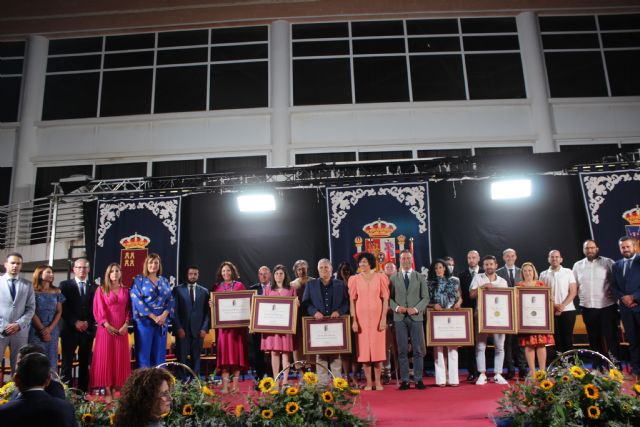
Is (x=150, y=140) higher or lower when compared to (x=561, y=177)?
higher

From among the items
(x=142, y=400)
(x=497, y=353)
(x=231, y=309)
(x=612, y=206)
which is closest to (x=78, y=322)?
(x=231, y=309)

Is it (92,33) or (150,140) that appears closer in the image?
(150,140)

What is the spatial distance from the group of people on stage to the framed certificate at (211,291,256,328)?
6.0 inches

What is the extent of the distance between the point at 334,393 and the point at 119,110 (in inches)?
451

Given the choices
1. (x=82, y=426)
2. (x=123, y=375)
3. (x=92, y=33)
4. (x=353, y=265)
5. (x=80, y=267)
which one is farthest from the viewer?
(x=92, y=33)

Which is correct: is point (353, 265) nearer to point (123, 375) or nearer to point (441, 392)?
point (441, 392)

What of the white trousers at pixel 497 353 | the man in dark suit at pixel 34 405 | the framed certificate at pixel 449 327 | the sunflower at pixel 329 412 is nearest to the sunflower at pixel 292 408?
the sunflower at pixel 329 412

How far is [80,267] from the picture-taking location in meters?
7.02

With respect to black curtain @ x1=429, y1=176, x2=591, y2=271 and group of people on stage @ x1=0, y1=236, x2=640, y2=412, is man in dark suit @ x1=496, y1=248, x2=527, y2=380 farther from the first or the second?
black curtain @ x1=429, y1=176, x2=591, y2=271

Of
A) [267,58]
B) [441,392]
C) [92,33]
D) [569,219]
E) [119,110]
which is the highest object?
[92,33]

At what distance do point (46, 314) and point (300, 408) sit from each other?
13.4 ft

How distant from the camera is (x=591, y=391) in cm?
412

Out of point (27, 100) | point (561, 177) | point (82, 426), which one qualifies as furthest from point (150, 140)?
point (82, 426)

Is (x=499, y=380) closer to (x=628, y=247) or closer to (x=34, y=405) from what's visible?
(x=628, y=247)
